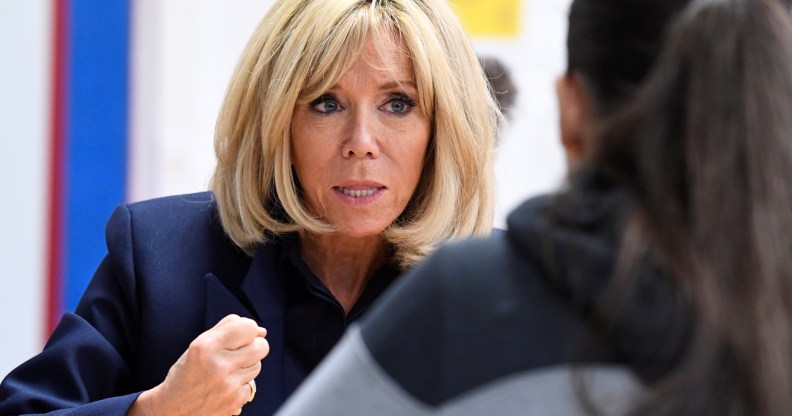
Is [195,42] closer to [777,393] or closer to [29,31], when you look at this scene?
[29,31]

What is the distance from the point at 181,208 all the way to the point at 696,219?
133cm

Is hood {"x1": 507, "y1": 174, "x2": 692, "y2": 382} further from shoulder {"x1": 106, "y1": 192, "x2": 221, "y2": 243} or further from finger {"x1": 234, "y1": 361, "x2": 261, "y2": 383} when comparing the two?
shoulder {"x1": 106, "y1": 192, "x2": 221, "y2": 243}

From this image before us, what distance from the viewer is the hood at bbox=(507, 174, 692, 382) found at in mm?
972

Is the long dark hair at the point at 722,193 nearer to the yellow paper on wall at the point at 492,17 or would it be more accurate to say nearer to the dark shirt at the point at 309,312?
the dark shirt at the point at 309,312

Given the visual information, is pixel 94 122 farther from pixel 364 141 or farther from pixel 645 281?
pixel 645 281

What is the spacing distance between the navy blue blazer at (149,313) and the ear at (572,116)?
92 cm

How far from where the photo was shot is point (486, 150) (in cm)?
216

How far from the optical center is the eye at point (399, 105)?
6.66 ft

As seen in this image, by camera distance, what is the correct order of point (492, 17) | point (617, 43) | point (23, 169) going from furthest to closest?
point (492, 17)
point (23, 169)
point (617, 43)

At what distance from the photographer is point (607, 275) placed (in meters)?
0.99

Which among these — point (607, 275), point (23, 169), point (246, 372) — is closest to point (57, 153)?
point (23, 169)

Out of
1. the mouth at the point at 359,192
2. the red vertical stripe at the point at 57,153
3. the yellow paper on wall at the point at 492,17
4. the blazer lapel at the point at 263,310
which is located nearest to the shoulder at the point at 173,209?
the blazer lapel at the point at 263,310

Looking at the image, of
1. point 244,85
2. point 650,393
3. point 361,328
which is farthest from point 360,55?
point 650,393

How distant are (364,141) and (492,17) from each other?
306 centimetres
